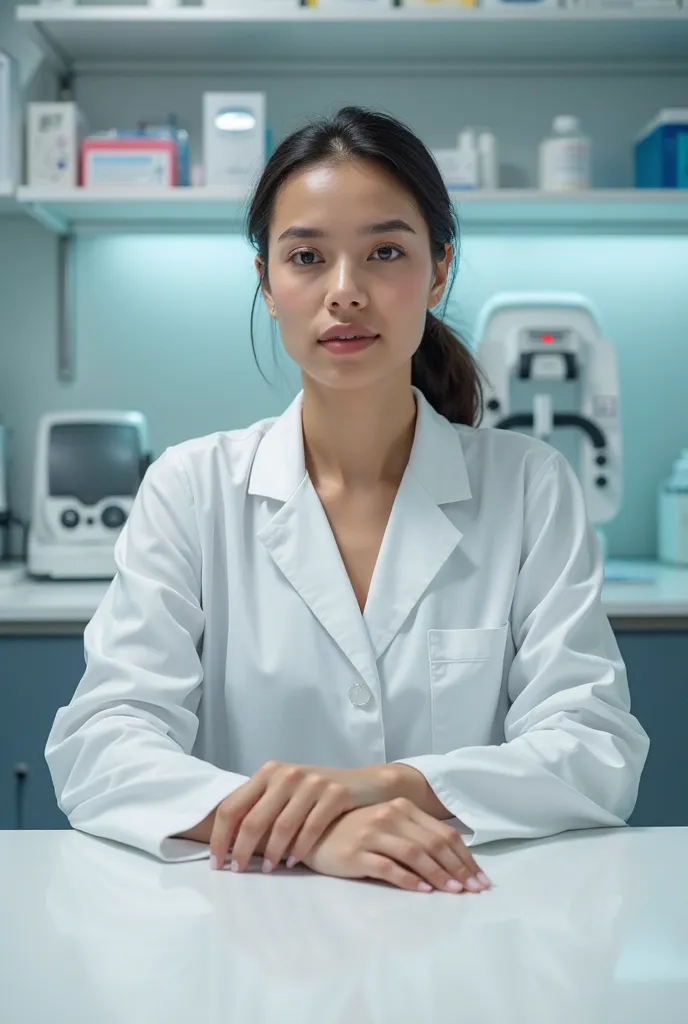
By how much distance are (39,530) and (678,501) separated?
1.40 m

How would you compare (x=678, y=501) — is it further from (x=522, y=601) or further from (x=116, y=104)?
(x=116, y=104)

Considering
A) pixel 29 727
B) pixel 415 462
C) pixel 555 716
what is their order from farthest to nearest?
pixel 29 727
pixel 415 462
pixel 555 716

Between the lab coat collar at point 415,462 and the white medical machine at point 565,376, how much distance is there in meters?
0.77

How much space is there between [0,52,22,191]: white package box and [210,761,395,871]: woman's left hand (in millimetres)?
1688

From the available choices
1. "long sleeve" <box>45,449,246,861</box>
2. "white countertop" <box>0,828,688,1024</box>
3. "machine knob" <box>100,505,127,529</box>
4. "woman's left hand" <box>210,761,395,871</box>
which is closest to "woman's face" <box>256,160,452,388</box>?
"long sleeve" <box>45,449,246,861</box>

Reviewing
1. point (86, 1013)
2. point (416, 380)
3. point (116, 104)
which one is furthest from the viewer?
point (116, 104)

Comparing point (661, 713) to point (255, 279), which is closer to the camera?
point (661, 713)

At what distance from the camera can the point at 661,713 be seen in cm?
187

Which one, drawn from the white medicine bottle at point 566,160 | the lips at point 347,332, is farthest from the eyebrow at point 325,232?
the white medicine bottle at point 566,160

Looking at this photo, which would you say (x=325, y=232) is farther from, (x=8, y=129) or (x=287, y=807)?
(x=8, y=129)

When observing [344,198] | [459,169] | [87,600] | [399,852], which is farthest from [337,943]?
[459,169]

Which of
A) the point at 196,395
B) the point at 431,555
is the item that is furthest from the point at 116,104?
the point at 431,555

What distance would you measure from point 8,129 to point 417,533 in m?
1.49

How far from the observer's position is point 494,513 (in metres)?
1.26
